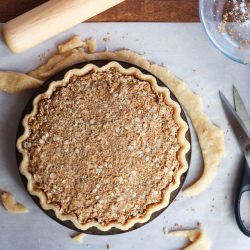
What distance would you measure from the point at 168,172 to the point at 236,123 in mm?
313

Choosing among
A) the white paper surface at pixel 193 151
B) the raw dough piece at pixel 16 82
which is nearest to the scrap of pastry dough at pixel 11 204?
the white paper surface at pixel 193 151

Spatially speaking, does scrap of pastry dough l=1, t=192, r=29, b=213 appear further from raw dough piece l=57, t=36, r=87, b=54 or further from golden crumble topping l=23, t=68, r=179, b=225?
raw dough piece l=57, t=36, r=87, b=54

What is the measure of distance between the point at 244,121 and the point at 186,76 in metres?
0.26

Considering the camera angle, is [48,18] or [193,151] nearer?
[48,18]

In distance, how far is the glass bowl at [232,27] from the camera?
5.26ft

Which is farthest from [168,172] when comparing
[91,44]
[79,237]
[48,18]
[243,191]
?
[48,18]

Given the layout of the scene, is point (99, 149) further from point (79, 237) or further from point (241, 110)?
point (241, 110)

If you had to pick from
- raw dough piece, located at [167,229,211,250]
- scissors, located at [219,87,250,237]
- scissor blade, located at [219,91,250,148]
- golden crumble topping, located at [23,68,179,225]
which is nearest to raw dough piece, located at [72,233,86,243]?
golden crumble topping, located at [23,68,179,225]

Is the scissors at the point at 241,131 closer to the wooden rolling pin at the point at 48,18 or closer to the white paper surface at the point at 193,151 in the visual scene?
the white paper surface at the point at 193,151

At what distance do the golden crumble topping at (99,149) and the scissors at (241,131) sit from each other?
0.26m

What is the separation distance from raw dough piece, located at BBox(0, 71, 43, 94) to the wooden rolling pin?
0.12 metres

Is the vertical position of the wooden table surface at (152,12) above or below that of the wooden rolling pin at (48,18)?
below

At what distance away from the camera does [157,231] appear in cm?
166

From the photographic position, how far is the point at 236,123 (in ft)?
5.35
